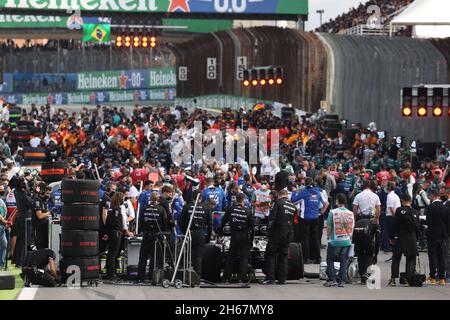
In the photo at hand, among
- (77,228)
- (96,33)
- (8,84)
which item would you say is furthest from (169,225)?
(8,84)

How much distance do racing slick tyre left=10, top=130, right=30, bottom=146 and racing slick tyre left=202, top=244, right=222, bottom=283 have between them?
2137cm

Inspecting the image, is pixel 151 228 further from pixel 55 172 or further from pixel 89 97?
pixel 89 97

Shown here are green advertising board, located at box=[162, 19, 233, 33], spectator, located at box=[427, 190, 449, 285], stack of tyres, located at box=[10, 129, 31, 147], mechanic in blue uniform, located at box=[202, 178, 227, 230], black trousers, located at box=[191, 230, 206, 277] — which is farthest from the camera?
green advertising board, located at box=[162, 19, 233, 33]

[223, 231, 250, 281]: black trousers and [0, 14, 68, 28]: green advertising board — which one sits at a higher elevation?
[0, 14, 68, 28]: green advertising board

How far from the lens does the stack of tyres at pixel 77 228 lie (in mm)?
18859

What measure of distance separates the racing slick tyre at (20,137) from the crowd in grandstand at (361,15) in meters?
21.4

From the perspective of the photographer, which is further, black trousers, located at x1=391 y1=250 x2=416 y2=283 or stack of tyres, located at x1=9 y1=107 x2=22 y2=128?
stack of tyres, located at x1=9 y1=107 x2=22 y2=128

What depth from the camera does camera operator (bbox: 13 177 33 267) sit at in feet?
71.2

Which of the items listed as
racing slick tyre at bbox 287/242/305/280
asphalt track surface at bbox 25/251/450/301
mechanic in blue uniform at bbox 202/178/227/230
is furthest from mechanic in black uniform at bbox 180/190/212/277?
mechanic in blue uniform at bbox 202/178/227/230

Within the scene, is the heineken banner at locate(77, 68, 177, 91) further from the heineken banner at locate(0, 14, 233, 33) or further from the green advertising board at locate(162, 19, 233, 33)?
the green advertising board at locate(162, 19, 233, 33)

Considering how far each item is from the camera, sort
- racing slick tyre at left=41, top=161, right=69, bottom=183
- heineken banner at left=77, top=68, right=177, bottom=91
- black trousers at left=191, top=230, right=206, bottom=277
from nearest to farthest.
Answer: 1. black trousers at left=191, top=230, right=206, bottom=277
2. racing slick tyre at left=41, top=161, right=69, bottom=183
3. heineken banner at left=77, top=68, right=177, bottom=91

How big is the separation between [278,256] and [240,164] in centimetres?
970
